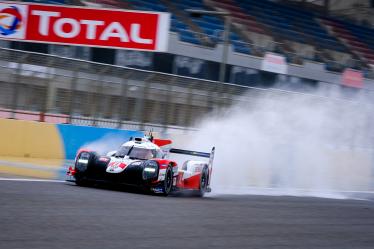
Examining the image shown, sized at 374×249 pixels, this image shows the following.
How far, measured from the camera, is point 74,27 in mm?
18328

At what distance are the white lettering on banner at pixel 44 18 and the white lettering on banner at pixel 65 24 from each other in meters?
0.22

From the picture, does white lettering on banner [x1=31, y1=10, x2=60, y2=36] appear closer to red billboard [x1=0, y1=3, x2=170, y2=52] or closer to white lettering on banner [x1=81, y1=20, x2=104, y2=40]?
red billboard [x1=0, y1=3, x2=170, y2=52]

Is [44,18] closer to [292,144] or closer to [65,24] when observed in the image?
[65,24]

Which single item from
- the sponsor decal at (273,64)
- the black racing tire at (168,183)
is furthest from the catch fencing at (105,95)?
Answer: the black racing tire at (168,183)

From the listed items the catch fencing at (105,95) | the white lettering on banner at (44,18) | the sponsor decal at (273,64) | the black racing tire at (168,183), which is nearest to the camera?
the black racing tire at (168,183)

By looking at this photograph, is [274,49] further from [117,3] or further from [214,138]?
[214,138]

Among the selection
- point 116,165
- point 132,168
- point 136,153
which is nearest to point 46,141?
point 136,153

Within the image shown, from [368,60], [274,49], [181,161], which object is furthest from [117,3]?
[368,60]

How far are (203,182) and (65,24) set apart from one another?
8.07 meters

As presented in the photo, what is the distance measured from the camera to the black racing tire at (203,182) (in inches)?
481

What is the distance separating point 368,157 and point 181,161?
1036 centimetres

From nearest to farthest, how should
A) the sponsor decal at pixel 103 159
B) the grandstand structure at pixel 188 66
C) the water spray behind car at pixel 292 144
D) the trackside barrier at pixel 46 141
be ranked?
the sponsor decal at pixel 103 159 < the trackside barrier at pixel 46 141 < the grandstand structure at pixel 188 66 < the water spray behind car at pixel 292 144

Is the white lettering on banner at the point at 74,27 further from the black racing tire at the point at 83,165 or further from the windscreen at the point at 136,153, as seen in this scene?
the black racing tire at the point at 83,165

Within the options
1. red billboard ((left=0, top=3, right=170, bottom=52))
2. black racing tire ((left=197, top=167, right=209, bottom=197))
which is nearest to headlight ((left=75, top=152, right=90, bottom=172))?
black racing tire ((left=197, top=167, right=209, bottom=197))
